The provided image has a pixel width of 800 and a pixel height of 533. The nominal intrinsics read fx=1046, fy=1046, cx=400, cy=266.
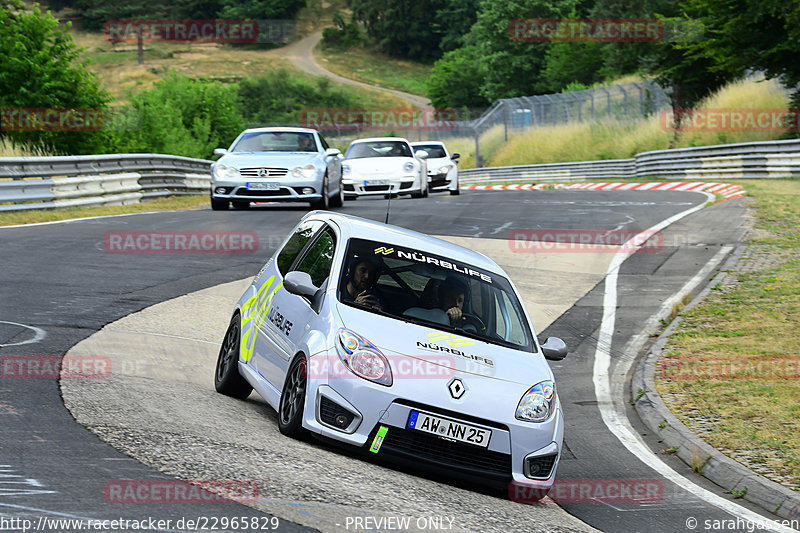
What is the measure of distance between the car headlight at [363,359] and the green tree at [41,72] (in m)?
26.3

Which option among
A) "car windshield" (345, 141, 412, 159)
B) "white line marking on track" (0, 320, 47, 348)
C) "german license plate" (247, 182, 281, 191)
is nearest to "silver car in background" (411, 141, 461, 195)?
"car windshield" (345, 141, 412, 159)

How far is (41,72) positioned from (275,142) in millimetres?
13675

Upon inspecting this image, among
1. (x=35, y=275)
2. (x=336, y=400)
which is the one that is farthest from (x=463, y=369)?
(x=35, y=275)

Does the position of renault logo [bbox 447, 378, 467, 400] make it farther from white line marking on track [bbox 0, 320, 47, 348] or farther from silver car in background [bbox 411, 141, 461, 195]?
silver car in background [bbox 411, 141, 461, 195]

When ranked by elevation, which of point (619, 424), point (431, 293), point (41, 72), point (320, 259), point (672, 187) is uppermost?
point (41, 72)

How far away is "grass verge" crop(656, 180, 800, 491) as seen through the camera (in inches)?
324

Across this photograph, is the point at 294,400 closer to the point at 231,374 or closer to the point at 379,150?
the point at 231,374

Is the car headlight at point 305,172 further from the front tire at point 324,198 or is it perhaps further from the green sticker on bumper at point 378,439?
the green sticker on bumper at point 378,439

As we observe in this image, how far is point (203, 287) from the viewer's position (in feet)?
43.5

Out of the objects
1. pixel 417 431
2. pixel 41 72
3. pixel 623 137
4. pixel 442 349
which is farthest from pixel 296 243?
pixel 623 137

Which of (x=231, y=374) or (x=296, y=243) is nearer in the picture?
(x=231, y=374)

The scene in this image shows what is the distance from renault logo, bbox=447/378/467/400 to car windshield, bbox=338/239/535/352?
2.24 ft

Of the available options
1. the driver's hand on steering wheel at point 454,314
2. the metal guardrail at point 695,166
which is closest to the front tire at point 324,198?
the driver's hand on steering wheel at point 454,314

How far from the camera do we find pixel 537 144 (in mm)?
55062
